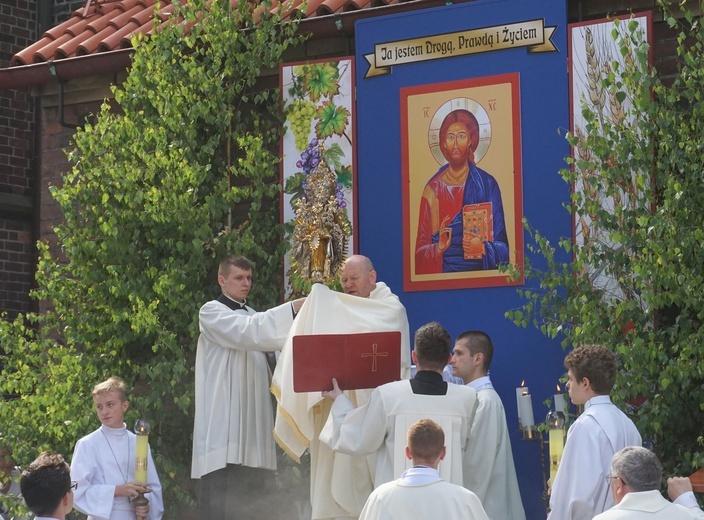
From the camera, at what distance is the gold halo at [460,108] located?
982cm

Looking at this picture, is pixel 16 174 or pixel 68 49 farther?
pixel 16 174

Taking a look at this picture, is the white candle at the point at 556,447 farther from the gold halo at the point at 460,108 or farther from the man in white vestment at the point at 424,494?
the gold halo at the point at 460,108

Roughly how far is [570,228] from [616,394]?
1437 mm

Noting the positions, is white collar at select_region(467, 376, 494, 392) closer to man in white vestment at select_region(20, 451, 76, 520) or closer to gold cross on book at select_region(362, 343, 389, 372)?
A: gold cross on book at select_region(362, 343, 389, 372)

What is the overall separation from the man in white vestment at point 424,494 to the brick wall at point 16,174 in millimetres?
8049

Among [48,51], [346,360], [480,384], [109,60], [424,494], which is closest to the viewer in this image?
[424,494]

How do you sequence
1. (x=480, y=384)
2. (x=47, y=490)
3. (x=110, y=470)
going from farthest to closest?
(x=110, y=470) < (x=480, y=384) < (x=47, y=490)

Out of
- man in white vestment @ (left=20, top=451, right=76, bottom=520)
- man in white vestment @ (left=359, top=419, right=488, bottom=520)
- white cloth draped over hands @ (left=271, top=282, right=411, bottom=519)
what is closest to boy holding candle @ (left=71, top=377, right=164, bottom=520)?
white cloth draped over hands @ (left=271, top=282, right=411, bottom=519)

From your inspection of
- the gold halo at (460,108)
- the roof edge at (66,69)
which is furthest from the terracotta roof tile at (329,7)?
the roof edge at (66,69)

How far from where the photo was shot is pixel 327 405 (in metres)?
8.45

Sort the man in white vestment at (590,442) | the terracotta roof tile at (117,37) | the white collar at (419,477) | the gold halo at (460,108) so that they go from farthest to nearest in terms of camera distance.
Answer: the terracotta roof tile at (117,37), the gold halo at (460,108), the man in white vestment at (590,442), the white collar at (419,477)

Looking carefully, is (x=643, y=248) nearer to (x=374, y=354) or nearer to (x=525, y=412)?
(x=525, y=412)

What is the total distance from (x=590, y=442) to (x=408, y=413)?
3.38 ft

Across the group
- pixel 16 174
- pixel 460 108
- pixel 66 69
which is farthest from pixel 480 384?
pixel 16 174
